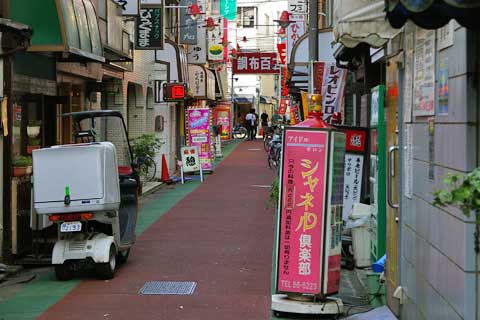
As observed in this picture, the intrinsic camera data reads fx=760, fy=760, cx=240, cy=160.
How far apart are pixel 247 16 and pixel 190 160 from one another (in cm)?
4673

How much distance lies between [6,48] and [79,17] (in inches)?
79.1

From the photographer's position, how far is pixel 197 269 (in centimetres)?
1088

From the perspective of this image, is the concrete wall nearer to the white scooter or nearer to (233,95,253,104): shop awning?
the white scooter

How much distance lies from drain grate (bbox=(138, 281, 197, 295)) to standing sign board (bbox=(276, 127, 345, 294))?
6.23 ft

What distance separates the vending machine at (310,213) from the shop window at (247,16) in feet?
208

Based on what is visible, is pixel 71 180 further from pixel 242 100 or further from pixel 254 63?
pixel 242 100

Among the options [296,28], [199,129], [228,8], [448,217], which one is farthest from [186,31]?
[448,217]

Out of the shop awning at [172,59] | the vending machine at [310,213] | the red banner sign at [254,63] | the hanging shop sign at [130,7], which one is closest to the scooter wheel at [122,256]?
the vending machine at [310,213]

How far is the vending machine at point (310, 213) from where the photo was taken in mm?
7668

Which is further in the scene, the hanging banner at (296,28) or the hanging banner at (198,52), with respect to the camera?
the hanging banner at (198,52)

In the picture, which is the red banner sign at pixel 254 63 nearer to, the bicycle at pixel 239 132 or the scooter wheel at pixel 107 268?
the bicycle at pixel 239 132

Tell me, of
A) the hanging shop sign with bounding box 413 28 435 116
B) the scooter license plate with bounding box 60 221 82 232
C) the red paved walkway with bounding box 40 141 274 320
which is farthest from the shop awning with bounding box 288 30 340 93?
the hanging shop sign with bounding box 413 28 435 116

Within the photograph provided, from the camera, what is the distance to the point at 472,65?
171 inches

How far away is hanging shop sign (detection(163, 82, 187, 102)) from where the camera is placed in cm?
2472
